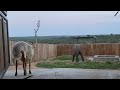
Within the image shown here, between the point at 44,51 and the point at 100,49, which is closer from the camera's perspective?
the point at 44,51

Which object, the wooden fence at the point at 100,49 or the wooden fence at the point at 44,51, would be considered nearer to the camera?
the wooden fence at the point at 44,51

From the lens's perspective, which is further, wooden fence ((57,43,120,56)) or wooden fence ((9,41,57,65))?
wooden fence ((57,43,120,56))
